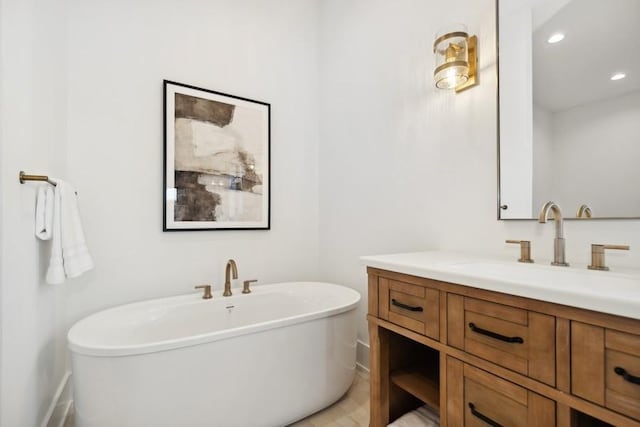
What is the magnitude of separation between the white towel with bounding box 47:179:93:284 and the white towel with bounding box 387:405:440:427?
165cm

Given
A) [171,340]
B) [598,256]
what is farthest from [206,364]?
[598,256]

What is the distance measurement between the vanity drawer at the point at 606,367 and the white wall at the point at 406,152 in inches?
23.3

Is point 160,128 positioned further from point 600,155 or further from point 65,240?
point 600,155

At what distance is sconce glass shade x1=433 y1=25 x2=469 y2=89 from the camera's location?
4.84 ft

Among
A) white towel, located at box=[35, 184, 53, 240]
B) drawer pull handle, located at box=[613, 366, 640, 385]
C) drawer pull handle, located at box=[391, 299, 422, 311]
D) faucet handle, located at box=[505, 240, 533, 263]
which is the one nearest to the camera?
drawer pull handle, located at box=[613, 366, 640, 385]

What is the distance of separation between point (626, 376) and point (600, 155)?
0.85 metres

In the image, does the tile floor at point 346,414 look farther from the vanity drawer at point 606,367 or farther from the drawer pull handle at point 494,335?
the vanity drawer at point 606,367

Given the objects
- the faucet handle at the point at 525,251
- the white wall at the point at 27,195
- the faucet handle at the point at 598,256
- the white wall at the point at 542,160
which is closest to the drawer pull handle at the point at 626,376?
the faucet handle at the point at 598,256

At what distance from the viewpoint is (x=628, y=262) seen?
105 cm

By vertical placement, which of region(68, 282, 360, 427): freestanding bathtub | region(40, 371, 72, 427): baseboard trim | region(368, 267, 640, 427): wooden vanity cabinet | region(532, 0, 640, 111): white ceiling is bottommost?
region(40, 371, 72, 427): baseboard trim

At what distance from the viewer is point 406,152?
75.2 inches

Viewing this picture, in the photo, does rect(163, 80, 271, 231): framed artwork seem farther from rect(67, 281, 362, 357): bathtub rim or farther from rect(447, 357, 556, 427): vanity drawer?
rect(447, 357, 556, 427): vanity drawer

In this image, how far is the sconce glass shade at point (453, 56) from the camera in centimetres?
148

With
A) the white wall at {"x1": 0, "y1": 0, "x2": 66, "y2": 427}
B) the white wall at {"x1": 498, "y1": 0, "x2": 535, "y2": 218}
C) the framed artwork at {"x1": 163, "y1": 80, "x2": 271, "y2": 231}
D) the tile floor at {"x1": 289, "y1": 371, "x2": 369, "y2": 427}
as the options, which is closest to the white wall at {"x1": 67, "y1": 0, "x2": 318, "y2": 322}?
the framed artwork at {"x1": 163, "y1": 80, "x2": 271, "y2": 231}
